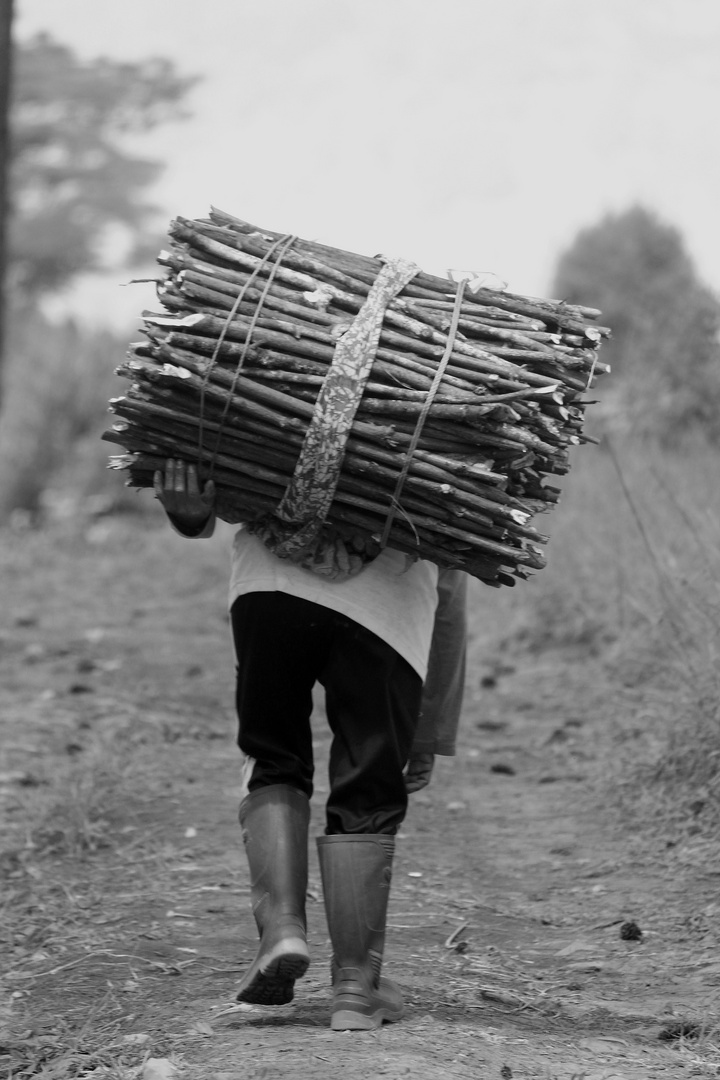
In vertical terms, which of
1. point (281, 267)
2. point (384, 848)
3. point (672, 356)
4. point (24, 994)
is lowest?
point (24, 994)

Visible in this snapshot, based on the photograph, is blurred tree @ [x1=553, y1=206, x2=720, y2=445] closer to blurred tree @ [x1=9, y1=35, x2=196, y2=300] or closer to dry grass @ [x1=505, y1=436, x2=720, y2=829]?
dry grass @ [x1=505, y1=436, x2=720, y2=829]

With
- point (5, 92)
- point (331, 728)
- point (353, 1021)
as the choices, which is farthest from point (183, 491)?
point (5, 92)

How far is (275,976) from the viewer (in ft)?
9.42

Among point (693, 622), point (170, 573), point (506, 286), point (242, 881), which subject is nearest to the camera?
point (506, 286)

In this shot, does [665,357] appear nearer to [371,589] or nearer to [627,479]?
[627,479]

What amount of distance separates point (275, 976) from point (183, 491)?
3.19 ft

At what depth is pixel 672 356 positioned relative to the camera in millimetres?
8203

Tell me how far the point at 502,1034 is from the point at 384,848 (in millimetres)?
427

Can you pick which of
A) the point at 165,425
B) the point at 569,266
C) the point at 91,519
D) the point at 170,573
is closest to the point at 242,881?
the point at 165,425

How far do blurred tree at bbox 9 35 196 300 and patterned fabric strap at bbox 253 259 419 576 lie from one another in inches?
1149

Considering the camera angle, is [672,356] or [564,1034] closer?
[564,1034]

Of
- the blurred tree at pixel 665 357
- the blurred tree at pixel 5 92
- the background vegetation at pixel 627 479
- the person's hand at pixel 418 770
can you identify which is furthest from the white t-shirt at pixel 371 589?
the blurred tree at pixel 5 92

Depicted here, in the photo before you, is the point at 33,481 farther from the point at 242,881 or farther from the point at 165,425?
the point at 165,425

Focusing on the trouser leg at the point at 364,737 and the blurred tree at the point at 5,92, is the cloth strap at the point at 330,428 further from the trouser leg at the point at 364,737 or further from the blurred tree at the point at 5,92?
the blurred tree at the point at 5,92
